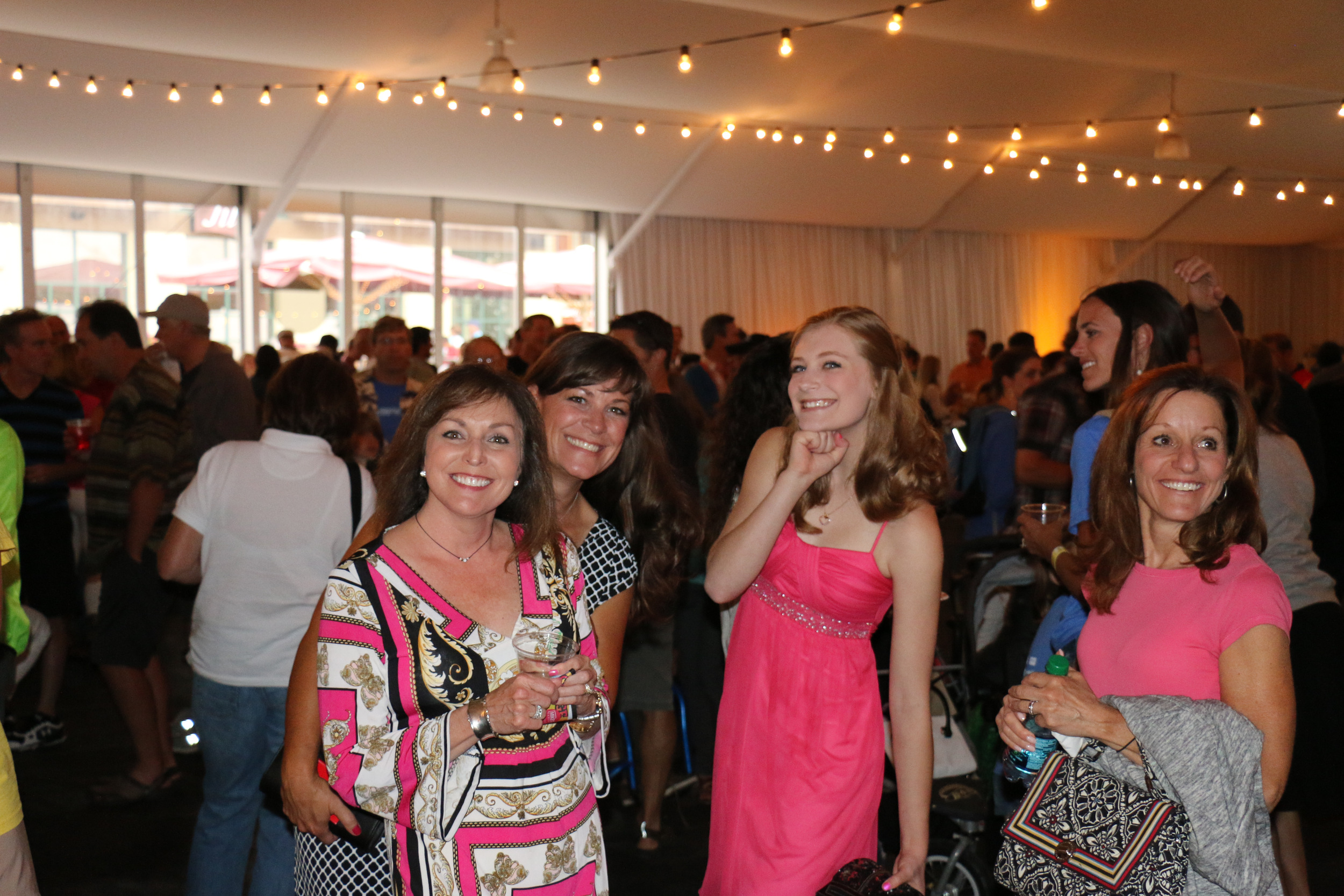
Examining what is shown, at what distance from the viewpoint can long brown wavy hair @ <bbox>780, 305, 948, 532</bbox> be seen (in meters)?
2.12

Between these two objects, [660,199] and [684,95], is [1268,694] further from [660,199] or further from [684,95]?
[660,199]

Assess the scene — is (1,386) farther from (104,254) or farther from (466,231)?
(466,231)

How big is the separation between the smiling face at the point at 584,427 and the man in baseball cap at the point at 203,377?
296cm

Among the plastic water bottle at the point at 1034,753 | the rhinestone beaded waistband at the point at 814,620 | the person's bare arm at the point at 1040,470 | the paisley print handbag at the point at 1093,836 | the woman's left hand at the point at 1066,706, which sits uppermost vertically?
the person's bare arm at the point at 1040,470

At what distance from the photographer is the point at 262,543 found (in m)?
2.90

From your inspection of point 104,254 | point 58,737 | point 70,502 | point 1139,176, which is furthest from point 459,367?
point 1139,176

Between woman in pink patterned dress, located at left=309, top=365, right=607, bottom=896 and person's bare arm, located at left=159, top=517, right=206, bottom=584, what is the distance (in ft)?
4.09

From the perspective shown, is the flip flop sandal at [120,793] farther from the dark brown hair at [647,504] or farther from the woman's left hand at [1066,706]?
the woman's left hand at [1066,706]

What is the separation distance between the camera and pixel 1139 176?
48.7ft

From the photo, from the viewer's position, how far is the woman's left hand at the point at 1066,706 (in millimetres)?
1738

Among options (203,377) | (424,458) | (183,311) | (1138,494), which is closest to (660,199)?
(183,311)

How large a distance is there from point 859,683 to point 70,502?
513 cm

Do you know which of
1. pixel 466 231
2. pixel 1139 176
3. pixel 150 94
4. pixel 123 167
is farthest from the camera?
pixel 1139 176

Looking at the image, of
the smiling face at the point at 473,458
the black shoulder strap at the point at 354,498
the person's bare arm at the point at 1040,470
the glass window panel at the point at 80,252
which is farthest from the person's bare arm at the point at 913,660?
the glass window panel at the point at 80,252
